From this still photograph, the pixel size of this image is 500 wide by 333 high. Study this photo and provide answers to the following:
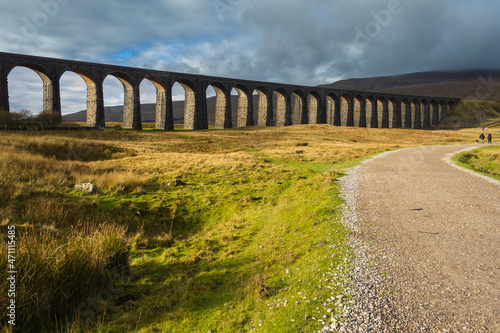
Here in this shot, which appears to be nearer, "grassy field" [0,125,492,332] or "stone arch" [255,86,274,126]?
"grassy field" [0,125,492,332]

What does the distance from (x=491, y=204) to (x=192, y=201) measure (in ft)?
35.2

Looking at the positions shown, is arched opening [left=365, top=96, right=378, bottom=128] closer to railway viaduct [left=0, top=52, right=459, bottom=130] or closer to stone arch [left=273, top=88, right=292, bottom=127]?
railway viaduct [left=0, top=52, right=459, bottom=130]

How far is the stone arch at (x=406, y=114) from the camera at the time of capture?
98.2 meters

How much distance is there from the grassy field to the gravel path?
0.48 metres

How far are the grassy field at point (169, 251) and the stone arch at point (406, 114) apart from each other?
9925cm

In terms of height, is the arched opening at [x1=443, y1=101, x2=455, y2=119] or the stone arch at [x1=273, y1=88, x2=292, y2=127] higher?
the arched opening at [x1=443, y1=101, x2=455, y2=119]

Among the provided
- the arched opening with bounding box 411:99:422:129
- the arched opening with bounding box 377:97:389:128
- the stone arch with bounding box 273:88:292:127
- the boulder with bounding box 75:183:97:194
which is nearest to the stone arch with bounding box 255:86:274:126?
the stone arch with bounding box 273:88:292:127

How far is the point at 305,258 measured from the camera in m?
5.86

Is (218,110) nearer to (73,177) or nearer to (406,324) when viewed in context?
(73,177)

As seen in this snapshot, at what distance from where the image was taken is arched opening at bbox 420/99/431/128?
103812mm

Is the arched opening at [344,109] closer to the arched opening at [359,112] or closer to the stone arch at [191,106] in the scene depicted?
the arched opening at [359,112]

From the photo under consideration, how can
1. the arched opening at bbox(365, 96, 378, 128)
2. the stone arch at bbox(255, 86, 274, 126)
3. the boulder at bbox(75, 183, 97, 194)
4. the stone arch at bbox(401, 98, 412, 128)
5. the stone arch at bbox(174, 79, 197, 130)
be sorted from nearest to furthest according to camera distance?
the boulder at bbox(75, 183, 97, 194)
the stone arch at bbox(174, 79, 197, 130)
the stone arch at bbox(255, 86, 274, 126)
the arched opening at bbox(365, 96, 378, 128)
the stone arch at bbox(401, 98, 412, 128)

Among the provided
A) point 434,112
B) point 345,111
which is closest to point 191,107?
point 345,111

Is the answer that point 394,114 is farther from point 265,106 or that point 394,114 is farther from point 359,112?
point 265,106
